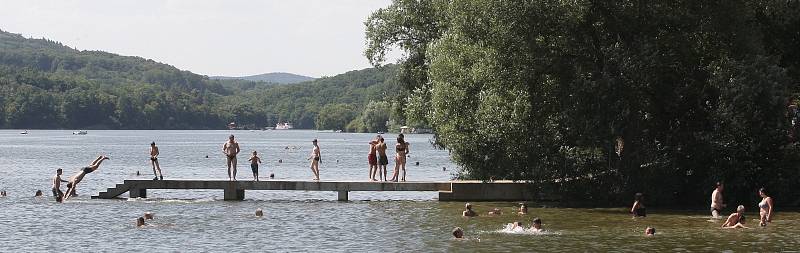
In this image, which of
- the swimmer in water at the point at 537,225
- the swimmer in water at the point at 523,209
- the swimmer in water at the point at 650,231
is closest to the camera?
the swimmer in water at the point at 650,231

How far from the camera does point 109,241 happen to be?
31125 mm

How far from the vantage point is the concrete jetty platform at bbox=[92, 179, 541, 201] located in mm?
41750

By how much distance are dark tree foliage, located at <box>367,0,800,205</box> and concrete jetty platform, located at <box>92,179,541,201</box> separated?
9.12ft

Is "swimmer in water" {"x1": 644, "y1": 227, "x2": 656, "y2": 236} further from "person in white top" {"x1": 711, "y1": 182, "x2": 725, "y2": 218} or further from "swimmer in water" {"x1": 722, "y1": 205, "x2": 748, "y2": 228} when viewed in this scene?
"person in white top" {"x1": 711, "y1": 182, "x2": 725, "y2": 218}

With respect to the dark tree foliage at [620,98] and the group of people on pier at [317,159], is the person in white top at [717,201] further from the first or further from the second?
the group of people on pier at [317,159]

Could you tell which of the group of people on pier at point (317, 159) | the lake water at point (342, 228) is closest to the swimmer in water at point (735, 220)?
the lake water at point (342, 228)

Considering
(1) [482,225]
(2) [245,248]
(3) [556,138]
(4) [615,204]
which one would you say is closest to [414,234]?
(1) [482,225]

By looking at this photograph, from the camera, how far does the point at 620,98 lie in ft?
121

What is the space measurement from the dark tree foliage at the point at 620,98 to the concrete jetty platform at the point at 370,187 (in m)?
2.78

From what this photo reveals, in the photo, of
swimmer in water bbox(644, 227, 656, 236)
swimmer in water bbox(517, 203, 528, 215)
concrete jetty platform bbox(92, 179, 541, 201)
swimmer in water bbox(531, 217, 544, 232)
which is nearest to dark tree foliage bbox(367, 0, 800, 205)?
swimmer in water bbox(517, 203, 528, 215)

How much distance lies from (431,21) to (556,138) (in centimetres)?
1351

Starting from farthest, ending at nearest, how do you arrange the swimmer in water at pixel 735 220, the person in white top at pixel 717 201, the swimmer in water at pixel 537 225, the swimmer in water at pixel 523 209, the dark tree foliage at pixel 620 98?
the swimmer in water at pixel 523 209 → the dark tree foliage at pixel 620 98 → the person in white top at pixel 717 201 → the swimmer in water at pixel 735 220 → the swimmer in water at pixel 537 225

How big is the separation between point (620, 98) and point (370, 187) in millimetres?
11118

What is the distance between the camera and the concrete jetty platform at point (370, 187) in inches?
1644
